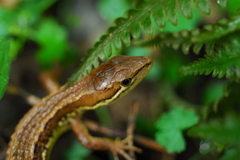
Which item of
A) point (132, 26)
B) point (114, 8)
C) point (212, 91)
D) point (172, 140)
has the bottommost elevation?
point (212, 91)

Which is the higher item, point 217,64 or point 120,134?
point 217,64

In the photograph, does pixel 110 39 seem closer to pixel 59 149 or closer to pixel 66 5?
pixel 59 149

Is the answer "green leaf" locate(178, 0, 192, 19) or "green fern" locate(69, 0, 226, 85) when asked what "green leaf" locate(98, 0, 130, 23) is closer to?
"green fern" locate(69, 0, 226, 85)

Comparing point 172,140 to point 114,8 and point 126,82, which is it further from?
point 114,8

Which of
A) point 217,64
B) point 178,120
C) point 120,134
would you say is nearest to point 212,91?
point 178,120

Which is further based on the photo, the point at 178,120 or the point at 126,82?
the point at 178,120

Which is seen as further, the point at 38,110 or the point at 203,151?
the point at 203,151

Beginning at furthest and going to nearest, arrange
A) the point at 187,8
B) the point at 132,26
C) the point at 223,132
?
the point at 132,26 → the point at 187,8 → the point at 223,132

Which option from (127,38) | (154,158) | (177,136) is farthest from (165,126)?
(127,38)
